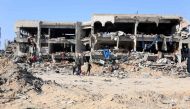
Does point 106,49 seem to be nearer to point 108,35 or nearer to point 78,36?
point 108,35

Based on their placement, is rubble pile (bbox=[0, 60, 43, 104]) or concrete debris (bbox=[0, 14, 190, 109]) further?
concrete debris (bbox=[0, 14, 190, 109])

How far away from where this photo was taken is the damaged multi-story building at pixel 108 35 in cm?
5369

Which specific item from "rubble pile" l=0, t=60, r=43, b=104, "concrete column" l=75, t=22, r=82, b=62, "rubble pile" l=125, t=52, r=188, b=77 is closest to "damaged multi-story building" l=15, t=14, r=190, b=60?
"concrete column" l=75, t=22, r=82, b=62

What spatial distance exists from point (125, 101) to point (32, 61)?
105 feet

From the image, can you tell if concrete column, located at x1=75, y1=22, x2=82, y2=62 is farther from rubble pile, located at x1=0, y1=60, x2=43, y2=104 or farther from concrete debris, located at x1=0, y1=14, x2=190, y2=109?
rubble pile, located at x1=0, y1=60, x2=43, y2=104

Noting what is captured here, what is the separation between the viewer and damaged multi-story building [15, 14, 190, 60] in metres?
53.7

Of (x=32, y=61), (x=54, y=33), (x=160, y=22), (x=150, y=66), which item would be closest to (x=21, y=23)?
(x=54, y=33)

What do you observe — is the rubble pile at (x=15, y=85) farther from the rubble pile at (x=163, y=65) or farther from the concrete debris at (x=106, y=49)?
the rubble pile at (x=163, y=65)

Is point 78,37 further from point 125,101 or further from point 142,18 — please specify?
point 125,101

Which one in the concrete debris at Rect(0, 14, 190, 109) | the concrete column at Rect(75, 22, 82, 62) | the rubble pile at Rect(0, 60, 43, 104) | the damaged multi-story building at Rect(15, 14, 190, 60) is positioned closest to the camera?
the rubble pile at Rect(0, 60, 43, 104)

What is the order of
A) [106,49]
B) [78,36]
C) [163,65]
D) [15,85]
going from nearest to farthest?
[15,85] < [163,65] < [106,49] < [78,36]

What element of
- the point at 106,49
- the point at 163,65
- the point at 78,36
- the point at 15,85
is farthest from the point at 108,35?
the point at 15,85

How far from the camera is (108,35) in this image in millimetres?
54344

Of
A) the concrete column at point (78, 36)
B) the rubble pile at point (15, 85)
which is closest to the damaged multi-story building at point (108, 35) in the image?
the concrete column at point (78, 36)
